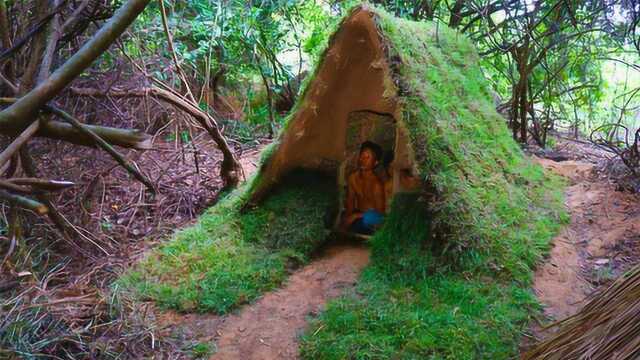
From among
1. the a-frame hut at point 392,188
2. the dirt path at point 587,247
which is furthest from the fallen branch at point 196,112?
the dirt path at point 587,247

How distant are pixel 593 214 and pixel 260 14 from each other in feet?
15.8

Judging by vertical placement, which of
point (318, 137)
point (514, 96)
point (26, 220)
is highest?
point (514, 96)

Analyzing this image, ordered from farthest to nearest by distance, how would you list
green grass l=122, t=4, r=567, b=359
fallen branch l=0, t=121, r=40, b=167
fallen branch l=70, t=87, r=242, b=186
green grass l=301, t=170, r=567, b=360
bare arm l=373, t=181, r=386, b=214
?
bare arm l=373, t=181, r=386, b=214 < fallen branch l=70, t=87, r=242, b=186 < green grass l=122, t=4, r=567, b=359 < green grass l=301, t=170, r=567, b=360 < fallen branch l=0, t=121, r=40, b=167

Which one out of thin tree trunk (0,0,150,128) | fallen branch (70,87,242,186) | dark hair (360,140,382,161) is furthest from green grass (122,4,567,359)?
thin tree trunk (0,0,150,128)

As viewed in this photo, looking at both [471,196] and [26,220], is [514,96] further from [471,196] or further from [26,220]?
[26,220]

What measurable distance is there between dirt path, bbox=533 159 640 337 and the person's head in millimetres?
1563

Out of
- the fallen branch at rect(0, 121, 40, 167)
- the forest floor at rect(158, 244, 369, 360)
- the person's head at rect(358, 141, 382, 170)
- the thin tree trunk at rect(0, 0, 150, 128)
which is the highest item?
the thin tree trunk at rect(0, 0, 150, 128)

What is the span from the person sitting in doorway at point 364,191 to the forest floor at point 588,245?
1.43 meters

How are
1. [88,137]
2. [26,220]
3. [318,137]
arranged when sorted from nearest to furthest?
[88,137]
[26,220]
[318,137]

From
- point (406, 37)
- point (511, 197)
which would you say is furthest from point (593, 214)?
point (406, 37)

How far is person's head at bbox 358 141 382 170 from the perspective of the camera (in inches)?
206

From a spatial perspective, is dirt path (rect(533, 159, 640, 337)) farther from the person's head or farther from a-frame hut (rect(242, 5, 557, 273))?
the person's head

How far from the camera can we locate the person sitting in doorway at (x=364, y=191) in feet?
17.1

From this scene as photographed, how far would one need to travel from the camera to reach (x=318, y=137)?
5.28 m
